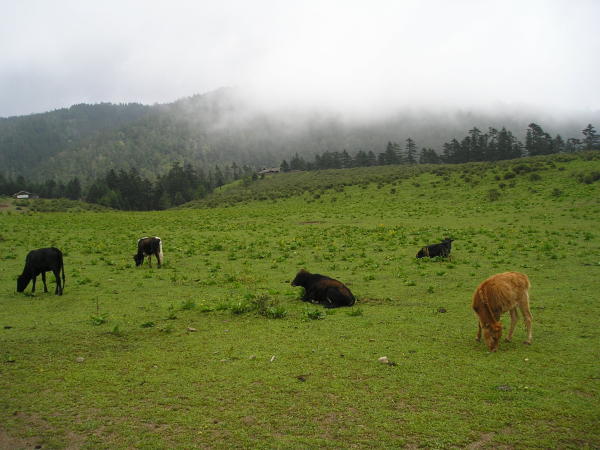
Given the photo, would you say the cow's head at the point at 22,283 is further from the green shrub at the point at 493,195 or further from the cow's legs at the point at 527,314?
the green shrub at the point at 493,195

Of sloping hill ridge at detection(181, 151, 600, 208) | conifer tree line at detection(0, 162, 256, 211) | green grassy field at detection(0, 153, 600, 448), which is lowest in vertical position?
green grassy field at detection(0, 153, 600, 448)

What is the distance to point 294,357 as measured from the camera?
8703 mm

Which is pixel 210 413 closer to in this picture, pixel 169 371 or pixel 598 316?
pixel 169 371

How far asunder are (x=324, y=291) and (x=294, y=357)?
5.05 meters

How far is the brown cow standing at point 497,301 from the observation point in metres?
8.86

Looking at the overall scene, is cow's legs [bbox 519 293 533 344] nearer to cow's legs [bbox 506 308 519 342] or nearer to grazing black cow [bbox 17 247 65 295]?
cow's legs [bbox 506 308 519 342]

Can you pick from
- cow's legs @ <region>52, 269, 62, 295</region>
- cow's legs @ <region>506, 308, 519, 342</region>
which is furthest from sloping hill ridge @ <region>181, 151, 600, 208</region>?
cow's legs @ <region>52, 269, 62, 295</region>

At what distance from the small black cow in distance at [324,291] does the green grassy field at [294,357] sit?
2.49 ft

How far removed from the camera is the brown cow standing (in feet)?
29.1

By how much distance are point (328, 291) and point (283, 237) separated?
60.2ft

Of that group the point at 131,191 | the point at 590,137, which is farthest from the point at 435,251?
the point at 590,137

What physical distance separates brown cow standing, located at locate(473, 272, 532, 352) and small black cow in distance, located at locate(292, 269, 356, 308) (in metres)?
4.84

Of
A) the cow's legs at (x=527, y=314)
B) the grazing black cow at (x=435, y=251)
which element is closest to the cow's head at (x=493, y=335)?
the cow's legs at (x=527, y=314)

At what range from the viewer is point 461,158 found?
4094 inches
